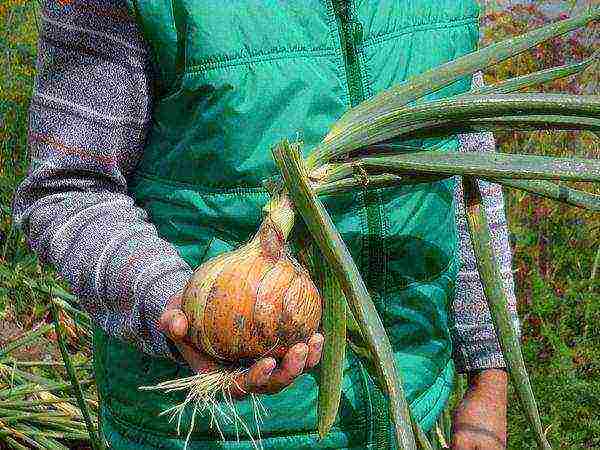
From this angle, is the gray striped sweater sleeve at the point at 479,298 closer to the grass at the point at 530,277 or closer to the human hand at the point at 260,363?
the human hand at the point at 260,363

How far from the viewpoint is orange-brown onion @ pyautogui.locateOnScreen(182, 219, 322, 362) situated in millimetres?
852

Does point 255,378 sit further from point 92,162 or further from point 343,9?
point 343,9

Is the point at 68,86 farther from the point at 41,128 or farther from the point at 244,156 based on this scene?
the point at 244,156

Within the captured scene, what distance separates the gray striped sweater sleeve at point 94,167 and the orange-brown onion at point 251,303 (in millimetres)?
110

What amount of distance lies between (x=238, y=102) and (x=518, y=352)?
1.37 feet

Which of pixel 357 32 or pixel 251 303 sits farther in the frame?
pixel 357 32

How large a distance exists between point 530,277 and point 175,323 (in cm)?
197

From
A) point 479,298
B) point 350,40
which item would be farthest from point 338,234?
point 479,298

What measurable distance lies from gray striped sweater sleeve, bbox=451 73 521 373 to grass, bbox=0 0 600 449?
2.97 feet

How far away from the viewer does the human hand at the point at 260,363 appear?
843 millimetres

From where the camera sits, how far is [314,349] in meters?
0.86

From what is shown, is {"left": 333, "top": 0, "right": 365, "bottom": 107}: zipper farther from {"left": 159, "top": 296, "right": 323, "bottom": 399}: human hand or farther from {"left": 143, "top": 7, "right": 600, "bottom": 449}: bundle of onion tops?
{"left": 159, "top": 296, "right": 323, "bottom": 399}: human hand

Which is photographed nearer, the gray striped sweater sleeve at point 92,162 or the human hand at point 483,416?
the gray striped sweater sleeve at point 92,162

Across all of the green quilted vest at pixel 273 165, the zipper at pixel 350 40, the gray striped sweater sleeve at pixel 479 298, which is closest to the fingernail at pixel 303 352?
the green quilted vest at pixel 273 165
